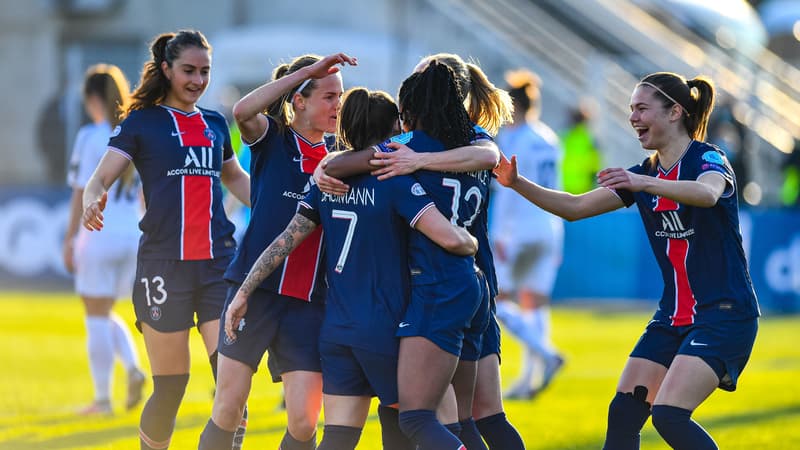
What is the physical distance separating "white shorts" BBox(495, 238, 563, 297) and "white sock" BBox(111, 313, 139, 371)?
3.12 m

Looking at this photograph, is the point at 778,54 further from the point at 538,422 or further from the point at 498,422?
the point at 498,422

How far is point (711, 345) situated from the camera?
5.67 meters

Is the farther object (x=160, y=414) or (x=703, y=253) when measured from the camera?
(x=160, y=414)

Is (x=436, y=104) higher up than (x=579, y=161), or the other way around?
(x=436, y=104)

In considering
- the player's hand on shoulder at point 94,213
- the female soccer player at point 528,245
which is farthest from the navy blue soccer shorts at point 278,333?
the female soccer player at point 528,245

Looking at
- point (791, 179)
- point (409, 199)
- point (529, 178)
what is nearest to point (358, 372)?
point (409, 199)

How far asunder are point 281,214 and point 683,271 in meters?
1.86

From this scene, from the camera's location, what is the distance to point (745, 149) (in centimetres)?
1961

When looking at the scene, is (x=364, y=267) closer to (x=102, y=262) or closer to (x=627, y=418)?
(x=627, y=418)

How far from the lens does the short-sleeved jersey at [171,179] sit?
6395mm

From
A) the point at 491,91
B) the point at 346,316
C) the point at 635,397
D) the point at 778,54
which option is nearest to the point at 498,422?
the point at 635,397

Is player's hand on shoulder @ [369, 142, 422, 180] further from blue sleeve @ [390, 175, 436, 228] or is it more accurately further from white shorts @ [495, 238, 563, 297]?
white shorts @ [495, 238, 563, 297]

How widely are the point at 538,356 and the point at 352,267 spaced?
16.5 ft

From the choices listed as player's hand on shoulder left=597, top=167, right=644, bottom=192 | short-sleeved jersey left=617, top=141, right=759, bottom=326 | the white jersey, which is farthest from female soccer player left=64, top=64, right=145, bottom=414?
short-sleeved jersey left=617, top=141, right=759, bottom=326
